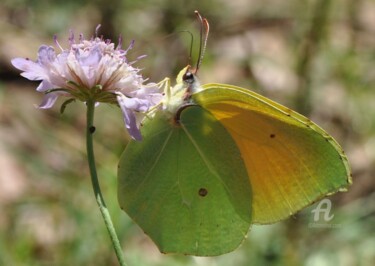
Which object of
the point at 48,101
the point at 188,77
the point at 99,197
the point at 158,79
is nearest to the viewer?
the point at 99,197

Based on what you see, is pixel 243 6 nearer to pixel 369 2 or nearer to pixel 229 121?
pixel 369 2

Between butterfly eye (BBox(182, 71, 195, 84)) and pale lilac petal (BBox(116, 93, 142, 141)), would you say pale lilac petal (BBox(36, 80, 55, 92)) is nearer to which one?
pale lilac petal (BBox(116, 93, 142, 141))

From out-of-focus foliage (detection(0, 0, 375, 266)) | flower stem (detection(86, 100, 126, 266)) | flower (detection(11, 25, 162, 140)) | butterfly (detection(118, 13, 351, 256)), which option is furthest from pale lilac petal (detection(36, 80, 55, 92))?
out-of-focus foliage (detection(0, 0, 375, 266))

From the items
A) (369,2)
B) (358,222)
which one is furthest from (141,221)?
(369,2)

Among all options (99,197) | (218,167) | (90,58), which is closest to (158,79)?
(218,167)

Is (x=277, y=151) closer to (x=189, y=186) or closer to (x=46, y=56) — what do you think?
(x=189, y=186)

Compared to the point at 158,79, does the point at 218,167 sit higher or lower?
higher
